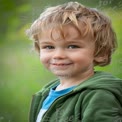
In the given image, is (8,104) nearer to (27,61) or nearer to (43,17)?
(27,61)

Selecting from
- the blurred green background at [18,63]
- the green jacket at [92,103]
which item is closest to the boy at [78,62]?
the green jacket at [92,103]

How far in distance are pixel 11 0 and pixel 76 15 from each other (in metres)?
1.19

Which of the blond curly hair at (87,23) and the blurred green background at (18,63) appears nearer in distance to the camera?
the blond curly hair at (87,23)

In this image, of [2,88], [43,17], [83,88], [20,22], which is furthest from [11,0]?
[83,88]

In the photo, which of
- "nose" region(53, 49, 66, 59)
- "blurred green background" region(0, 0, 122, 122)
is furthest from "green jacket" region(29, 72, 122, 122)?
"blurred green background" region(0, 0, 122, 122)

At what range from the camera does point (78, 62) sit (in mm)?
941

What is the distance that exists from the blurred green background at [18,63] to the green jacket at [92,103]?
95cm

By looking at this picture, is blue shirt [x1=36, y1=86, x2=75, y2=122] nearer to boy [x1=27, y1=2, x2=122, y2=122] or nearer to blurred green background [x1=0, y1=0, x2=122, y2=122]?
boy [x1=27, y1=2, x2=122, y2=122]

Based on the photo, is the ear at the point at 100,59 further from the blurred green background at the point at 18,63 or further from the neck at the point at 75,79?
the blurred green background at the point at 18,63

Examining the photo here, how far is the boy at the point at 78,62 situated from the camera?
872 mm

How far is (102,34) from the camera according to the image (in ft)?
3.21

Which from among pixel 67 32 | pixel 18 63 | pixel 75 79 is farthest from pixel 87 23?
pixel 18 63

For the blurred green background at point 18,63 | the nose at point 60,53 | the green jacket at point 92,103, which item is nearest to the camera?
the green jacket at point 92,103

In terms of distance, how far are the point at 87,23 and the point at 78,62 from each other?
0.13 m
